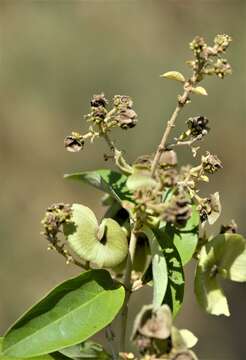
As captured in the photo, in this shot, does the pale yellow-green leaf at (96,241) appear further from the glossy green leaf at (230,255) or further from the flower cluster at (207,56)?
the flower cluster at (207,56)

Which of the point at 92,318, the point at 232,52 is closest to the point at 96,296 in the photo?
the point at 92,318

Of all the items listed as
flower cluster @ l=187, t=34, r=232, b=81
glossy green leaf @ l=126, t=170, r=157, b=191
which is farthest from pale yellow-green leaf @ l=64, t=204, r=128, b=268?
flower cluster @ l=187, t=34, r=232, b=81

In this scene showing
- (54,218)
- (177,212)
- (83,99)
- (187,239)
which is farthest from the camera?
(83,99)

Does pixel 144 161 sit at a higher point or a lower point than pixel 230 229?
higher

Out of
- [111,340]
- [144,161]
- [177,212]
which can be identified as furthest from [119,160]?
[111,340]

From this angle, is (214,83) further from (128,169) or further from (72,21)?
(128,169)

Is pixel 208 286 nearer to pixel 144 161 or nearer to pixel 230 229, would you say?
pixel 230 229
